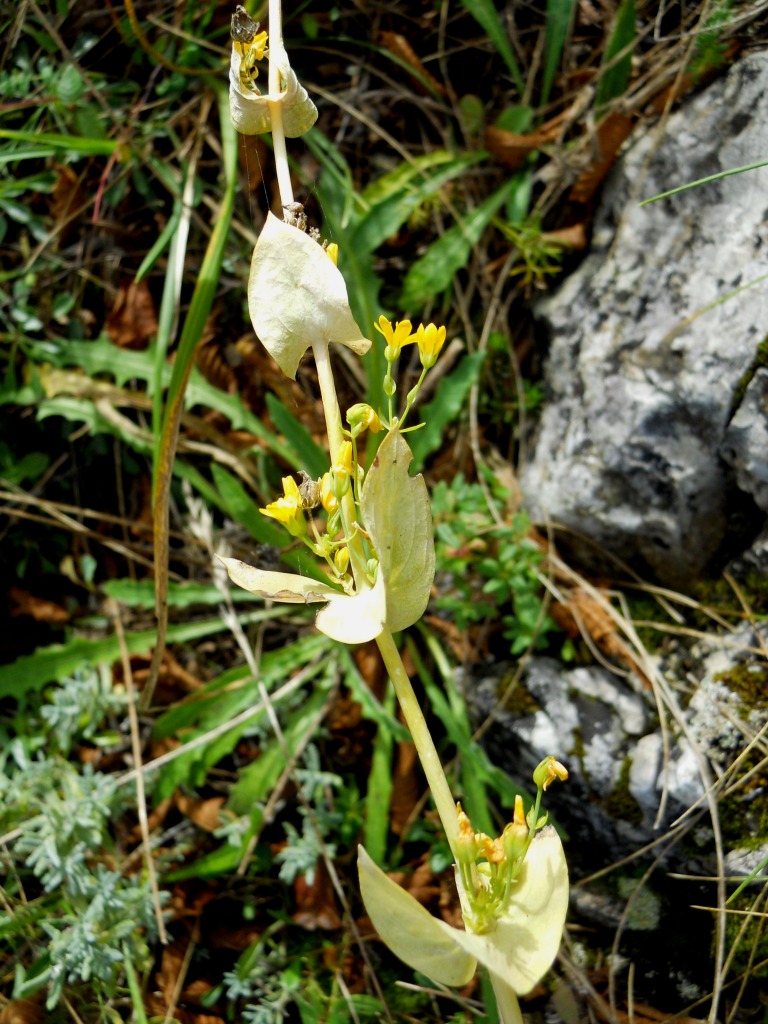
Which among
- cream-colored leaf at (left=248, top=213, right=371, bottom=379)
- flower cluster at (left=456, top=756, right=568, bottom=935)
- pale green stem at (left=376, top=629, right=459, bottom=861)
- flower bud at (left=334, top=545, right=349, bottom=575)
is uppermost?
cream-colored leaf at (left=248, top=213, right=371, bottom=379)

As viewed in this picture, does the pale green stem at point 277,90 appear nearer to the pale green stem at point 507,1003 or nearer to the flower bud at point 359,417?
the flower bud at point 359,417

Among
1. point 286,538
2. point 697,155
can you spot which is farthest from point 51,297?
point 697,155

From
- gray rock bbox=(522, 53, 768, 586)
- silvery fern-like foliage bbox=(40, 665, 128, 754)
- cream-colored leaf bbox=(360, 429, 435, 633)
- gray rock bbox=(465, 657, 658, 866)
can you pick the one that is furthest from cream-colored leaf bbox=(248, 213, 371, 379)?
silvery fern-like foliage bbox=(40, 665, 128, 754)

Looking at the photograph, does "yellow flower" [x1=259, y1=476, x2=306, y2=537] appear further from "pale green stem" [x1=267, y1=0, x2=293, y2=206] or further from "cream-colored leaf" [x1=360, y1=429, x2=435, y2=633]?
"pale green stem" [x1=267, y1=0, x2=293, y2=206]

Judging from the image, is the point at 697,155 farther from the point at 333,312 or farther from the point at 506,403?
the point at 333,312

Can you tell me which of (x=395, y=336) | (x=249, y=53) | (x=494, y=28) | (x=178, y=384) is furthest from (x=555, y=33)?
(x=395, y=336)

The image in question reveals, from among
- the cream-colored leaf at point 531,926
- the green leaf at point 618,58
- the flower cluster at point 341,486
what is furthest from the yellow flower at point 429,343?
the green leaf at point 618,58
